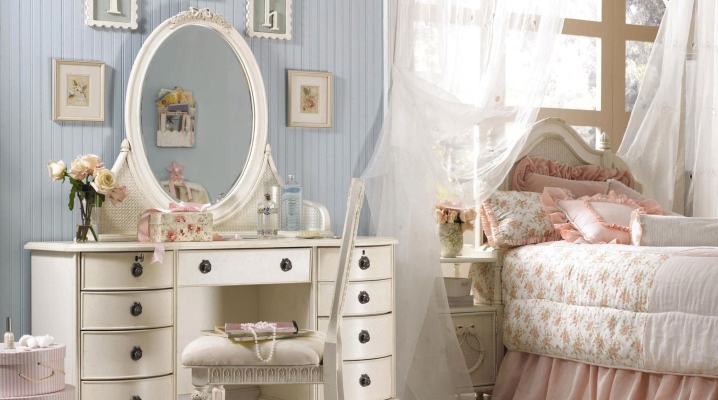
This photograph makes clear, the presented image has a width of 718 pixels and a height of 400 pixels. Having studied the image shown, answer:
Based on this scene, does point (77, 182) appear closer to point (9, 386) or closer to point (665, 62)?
point (9, 386)

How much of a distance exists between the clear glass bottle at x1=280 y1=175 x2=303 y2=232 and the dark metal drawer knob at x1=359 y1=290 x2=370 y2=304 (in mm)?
A: 449

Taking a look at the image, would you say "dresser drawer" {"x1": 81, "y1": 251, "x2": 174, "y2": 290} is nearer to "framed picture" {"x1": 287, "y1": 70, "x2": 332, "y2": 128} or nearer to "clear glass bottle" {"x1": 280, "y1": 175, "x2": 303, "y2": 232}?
"clear glass bottle" {"x1": 280, "y1": 175, "x2": 303, "y2": 232}

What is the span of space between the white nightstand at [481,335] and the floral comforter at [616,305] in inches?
2.3

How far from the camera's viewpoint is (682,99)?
4.83 m

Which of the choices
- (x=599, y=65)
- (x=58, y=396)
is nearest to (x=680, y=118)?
(x=599, y=65)

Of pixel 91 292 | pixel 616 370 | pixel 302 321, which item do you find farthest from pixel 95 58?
pixel 616 370

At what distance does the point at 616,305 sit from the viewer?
357cm

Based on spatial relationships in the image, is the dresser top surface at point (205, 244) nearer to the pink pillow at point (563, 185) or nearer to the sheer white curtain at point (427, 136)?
the sheer white curtain at point (427, 136)

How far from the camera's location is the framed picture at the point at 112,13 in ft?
11.2

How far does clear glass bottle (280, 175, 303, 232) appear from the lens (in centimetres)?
376

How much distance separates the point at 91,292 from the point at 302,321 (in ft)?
2.74

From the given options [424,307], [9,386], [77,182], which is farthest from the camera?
[424,307]

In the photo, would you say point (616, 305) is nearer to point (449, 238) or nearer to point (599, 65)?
point (449, 238)

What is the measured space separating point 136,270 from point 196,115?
2.59 ft
